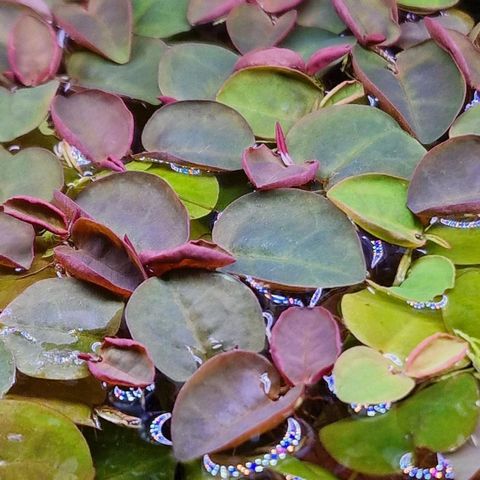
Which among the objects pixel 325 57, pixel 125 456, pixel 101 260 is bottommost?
pixel 125 456

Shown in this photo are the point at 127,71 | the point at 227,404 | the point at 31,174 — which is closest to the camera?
the point at 227,404

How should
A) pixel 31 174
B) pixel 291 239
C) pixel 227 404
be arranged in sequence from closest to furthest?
pixel 227 404
pixel 291 239
pixel 31 174

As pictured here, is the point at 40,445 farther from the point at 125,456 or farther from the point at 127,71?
the point at 127,71

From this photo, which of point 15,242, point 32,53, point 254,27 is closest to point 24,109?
point 32,53

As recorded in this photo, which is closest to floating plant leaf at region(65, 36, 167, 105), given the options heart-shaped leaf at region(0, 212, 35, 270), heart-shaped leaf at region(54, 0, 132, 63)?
heart-shaped leaf at region(54, 0, 132, 63)

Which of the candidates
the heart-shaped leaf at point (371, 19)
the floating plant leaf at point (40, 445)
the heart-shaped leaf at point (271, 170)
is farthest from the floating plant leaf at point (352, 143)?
the floating plant leaf at point (40, 445)

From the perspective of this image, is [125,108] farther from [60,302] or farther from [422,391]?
[422,391]

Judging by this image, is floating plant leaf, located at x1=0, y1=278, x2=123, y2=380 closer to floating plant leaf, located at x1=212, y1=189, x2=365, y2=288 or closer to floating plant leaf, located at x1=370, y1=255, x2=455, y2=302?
floating plant leaf, located at x1=212, y1=189, x2=365, y2=288

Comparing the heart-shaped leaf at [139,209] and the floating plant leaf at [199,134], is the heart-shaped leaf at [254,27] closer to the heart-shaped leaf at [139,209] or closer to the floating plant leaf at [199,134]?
the floating plant leaf at [199,134]
